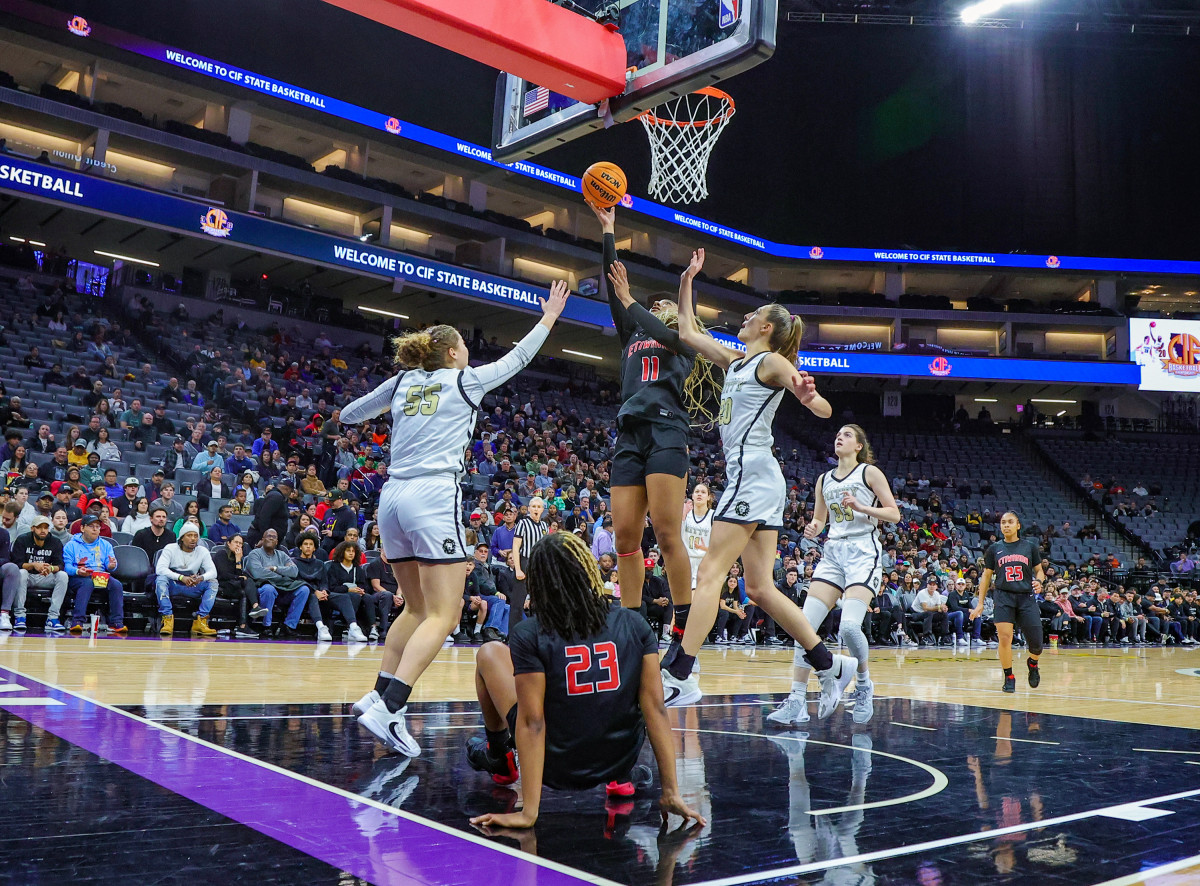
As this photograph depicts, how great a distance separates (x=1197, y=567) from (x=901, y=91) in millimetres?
18472

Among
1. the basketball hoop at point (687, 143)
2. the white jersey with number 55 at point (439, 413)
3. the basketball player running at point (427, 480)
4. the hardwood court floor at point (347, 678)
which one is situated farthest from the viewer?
the basketball hoop at point (687, 143)

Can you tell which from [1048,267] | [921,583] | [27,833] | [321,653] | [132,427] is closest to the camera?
[27,833]

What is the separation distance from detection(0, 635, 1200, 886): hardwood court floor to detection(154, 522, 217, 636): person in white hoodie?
156 inches

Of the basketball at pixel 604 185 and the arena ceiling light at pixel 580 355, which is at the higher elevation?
the arena ceiling light at pixel 580 355

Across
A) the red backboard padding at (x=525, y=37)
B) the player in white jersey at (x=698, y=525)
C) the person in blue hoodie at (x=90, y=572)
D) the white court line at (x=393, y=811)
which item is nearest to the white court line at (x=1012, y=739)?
the white court line at (x=393, y=811)

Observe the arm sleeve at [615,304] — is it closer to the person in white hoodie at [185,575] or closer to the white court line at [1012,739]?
the white court line at [1012,739]

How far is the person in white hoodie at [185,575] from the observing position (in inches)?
388

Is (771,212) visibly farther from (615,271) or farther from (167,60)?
(615,271)

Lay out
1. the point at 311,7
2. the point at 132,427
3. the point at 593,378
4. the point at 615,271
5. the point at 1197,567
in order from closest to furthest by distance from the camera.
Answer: the point at 615,271 → the point at 132,427 → the point at 311,7 → the point at 1197,567 → the point at 593,378

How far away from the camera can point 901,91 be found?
32.8m

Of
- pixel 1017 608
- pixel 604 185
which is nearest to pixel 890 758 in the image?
pixel 604 185

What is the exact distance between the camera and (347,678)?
264 inches

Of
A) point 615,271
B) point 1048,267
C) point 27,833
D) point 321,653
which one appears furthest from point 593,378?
point 27,833

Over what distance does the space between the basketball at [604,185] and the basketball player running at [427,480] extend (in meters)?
0.91
